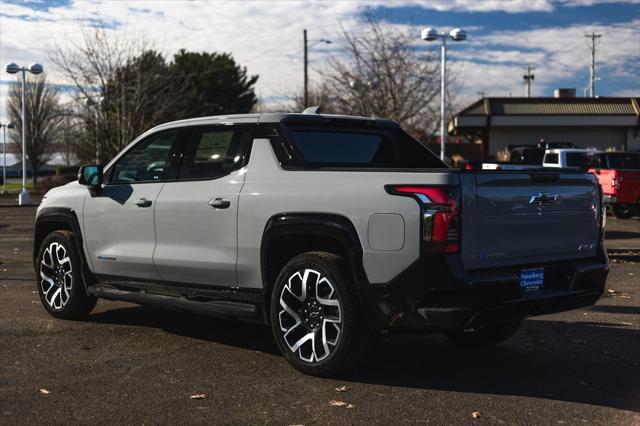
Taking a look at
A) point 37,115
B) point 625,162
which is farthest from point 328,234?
point 37,115

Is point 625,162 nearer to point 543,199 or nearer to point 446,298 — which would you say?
point 543,199

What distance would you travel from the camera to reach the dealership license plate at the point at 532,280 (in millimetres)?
5414

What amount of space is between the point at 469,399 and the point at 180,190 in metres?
2.83

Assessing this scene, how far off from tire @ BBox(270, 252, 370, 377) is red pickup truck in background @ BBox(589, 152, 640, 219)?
16468mm

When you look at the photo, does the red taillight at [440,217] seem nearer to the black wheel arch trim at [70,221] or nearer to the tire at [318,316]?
the tire at [318,316]

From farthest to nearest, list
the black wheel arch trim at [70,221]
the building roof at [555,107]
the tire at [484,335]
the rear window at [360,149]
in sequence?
the building roof at [555,107], the black wheel arch trim at [70,221], the tire at [484,335], the rear window at [360,149]

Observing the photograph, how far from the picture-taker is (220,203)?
6.17 m

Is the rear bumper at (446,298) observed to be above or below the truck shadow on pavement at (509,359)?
above

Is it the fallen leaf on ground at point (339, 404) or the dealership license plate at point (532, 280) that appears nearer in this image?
the fallen leaf on ground at point (339, 404)

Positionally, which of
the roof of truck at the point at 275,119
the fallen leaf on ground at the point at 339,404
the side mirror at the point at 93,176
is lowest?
the fallen leaf on ground at the point at 339,404

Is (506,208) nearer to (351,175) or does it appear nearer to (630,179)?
(351,175)

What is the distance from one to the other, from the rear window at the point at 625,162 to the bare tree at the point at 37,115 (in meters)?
47.7

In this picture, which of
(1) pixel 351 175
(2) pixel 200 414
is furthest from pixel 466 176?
(2) pixel 200 414

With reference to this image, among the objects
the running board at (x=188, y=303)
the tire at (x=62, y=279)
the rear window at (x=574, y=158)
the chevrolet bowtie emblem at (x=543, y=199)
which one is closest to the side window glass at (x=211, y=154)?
the running board at (x=188, y=303)
